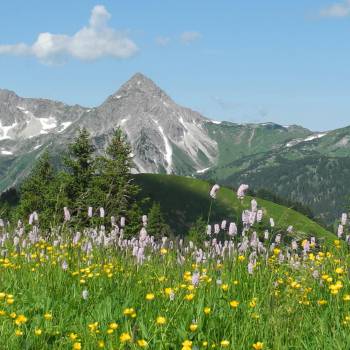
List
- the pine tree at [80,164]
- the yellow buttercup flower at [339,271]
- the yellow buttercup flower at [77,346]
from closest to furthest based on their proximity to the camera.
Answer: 1. the yellow buttercup flower at [77,346]
2. the yellow buttercup flower at [339,271]
3. the pine tree at [80,164]

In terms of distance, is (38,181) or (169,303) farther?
(38,181)

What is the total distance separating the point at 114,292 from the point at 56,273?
1070 mm

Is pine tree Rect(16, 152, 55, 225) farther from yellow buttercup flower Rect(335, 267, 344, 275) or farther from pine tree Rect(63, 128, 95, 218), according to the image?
yellow buttercup flower Rect(335, 267, 344, 275)

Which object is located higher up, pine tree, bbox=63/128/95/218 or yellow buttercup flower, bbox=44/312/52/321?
pine tree, bbox=63/128/95/218

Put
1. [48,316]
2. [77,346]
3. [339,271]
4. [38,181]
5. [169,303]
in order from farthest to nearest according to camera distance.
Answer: [38,181] → [339,271] → [169,303] → [48,316] → [77,346]

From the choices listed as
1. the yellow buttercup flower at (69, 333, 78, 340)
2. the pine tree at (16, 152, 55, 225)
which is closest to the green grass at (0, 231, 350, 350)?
the yellow buttercup flower at (69, 333, 78, 340)

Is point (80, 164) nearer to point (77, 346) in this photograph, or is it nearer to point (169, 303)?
point (169, 303)

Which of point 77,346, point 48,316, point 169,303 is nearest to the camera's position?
point 77,346

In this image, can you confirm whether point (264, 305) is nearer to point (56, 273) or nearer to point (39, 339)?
point (39, 339)

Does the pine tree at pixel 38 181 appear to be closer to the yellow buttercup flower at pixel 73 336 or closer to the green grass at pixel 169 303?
the green grass at pixel 169 303

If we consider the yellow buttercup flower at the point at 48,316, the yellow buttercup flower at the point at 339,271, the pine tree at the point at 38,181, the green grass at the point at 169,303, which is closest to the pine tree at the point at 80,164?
the pine tree at the point at 38,181

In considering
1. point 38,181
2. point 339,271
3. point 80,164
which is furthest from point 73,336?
point 38,181

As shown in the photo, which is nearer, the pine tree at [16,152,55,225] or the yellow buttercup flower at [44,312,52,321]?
the yellow buttercup flower at [44,312,52,321]

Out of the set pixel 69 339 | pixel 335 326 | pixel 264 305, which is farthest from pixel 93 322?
pixel 335 326
